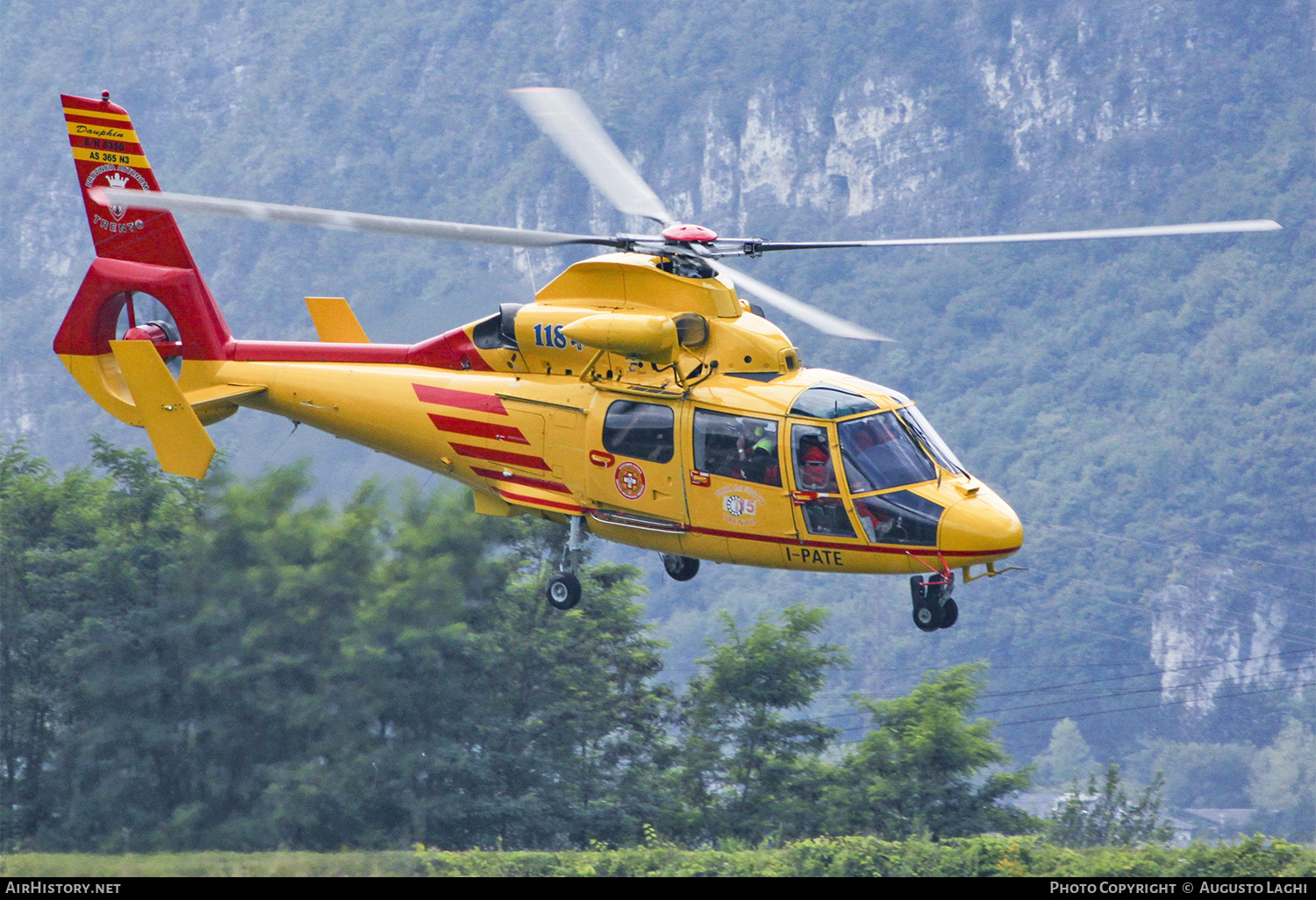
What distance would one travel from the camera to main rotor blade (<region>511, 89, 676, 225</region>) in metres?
15.9

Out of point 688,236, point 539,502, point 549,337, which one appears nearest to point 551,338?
point 549,337

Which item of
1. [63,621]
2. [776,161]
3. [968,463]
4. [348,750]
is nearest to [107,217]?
[63,621]

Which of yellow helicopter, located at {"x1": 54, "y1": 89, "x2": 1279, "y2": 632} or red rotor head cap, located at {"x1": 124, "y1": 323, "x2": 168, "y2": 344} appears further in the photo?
red rotor head cap, located at {"x1": 124, "y1": 323, "x2": 168, "y2": 344}

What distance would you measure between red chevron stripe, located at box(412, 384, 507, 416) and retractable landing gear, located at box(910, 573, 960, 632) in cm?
505

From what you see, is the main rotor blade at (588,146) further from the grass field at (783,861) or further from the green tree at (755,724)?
the green tree at (755,724)

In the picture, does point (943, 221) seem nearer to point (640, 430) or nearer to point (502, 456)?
point (502, 456)

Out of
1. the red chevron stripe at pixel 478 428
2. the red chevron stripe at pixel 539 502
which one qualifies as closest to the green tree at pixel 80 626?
the red chevron stripe at pixel 478 428

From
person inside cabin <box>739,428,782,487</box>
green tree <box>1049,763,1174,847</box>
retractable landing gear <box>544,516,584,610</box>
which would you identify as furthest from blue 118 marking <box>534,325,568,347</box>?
green tree <box>1049,763,1174,847</box>

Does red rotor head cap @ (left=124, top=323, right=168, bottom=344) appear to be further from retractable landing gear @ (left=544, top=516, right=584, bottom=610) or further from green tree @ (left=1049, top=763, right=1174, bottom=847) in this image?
green tree @ (left=1049, top=763, right=1174, bottom=847)

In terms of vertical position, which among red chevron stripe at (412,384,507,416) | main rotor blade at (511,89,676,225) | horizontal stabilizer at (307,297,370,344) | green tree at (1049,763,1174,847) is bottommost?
green tree at (1049,763,1174,847)

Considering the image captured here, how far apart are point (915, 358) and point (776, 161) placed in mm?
26578

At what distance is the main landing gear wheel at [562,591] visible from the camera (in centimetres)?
1617

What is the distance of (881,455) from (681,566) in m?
3.60

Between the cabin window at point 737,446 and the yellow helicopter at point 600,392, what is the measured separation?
0.02m
